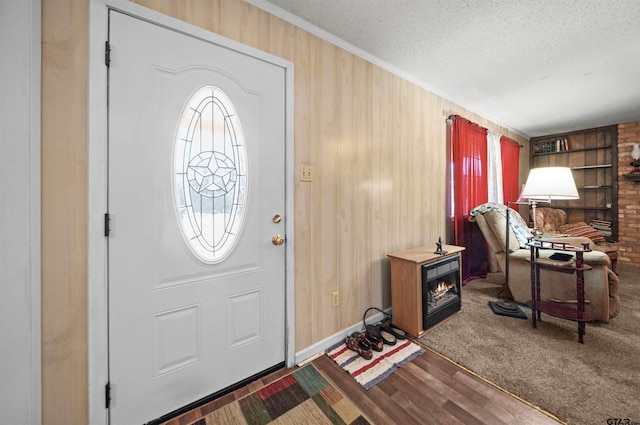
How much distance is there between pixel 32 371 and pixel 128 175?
35.8 inches

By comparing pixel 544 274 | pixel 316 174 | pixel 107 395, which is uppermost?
pixel 316 174

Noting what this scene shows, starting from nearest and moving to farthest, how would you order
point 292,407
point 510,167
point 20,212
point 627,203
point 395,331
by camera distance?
point 20,212 < point 292,407 < point 395,331 < point 627,203 < point 510,167

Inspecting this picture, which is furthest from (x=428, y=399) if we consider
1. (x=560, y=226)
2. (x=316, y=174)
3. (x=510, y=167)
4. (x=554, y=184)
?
(x=560, y=226)

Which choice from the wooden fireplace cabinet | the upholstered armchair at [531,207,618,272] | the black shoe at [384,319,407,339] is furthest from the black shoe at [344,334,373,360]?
the upholstered armchair at [531,207,618,272]

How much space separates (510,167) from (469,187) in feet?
5.51

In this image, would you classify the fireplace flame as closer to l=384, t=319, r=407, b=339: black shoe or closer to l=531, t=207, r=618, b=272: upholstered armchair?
l=384, t=319, r=407, b=339: black shoe

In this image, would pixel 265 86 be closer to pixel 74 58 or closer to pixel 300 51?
pixel 300 51

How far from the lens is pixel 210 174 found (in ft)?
4.78

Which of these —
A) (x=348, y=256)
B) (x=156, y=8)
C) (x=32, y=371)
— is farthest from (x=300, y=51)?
(x=32, y=371)

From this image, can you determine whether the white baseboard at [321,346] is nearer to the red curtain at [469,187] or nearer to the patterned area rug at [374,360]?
the patterned area rug at [374,360]

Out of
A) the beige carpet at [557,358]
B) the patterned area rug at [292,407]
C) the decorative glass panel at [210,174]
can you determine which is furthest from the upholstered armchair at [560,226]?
the decorative glass panel at [210,174]

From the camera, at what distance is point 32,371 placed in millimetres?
1018

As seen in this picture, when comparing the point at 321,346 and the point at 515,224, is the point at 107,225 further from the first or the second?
the point at 515,224

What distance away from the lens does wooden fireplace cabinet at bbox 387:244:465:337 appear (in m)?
2.05
